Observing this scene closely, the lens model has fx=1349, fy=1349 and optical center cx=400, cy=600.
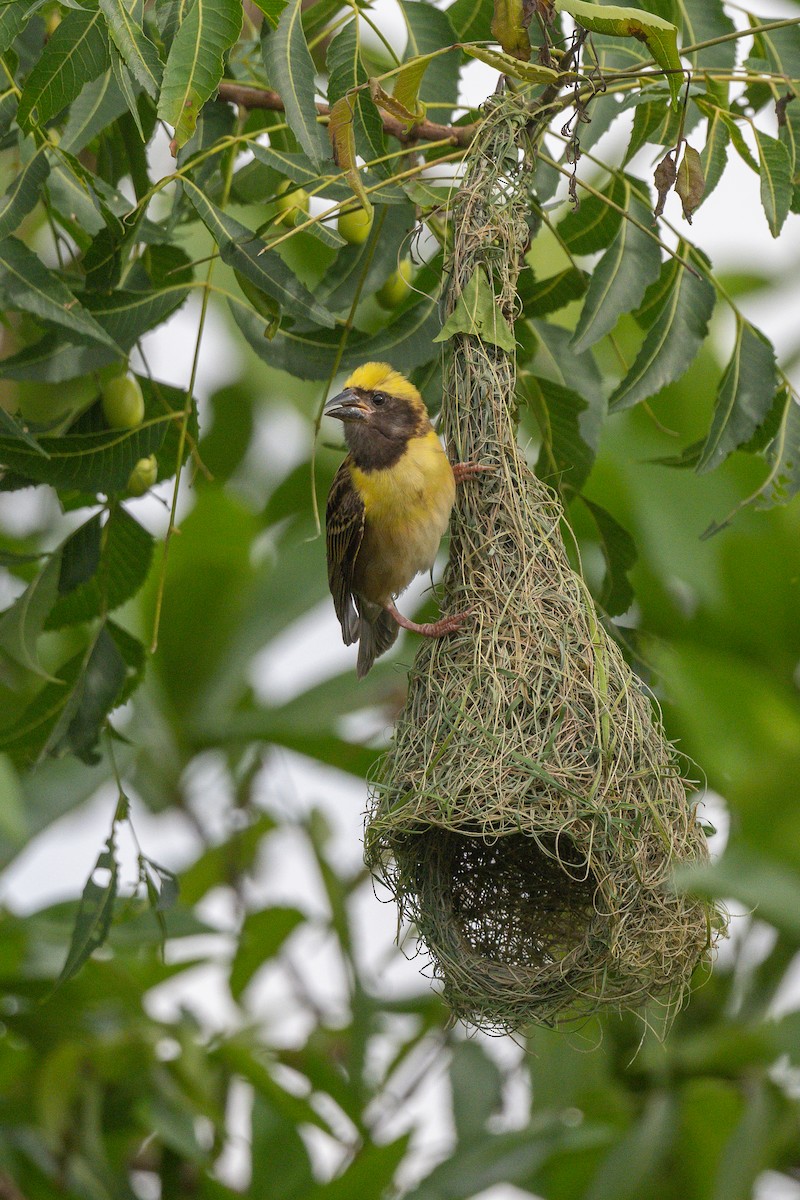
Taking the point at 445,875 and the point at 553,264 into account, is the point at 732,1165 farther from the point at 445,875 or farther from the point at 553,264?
the point at 553,264

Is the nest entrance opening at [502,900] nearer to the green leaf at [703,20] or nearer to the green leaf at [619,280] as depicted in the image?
the green leaf at [619,280]

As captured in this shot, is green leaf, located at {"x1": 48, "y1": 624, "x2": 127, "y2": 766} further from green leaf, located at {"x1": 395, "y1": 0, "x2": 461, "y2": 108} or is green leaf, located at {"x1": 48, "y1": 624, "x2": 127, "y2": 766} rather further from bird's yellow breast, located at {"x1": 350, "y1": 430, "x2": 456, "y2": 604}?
green leaf, located at {"x1": 395, "y1": 0, "x2": 461, "y2": 108}

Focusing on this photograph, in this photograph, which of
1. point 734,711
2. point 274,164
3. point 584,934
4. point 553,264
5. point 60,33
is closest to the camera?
point 60,33

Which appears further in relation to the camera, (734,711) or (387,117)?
(734,711)

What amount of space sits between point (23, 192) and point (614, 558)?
144 centimetres

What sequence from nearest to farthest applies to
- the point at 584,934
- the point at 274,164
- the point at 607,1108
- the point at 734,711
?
the point at 274,164, the point at 584,934, the point at 734,711, the point at 607,1108

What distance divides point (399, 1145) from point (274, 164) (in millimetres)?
3359

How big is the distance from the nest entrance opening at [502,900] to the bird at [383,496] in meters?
0.48

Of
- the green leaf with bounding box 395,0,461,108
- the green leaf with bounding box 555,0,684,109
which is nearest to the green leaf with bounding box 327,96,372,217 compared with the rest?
the green leaf with bounding box 555,0,684,109

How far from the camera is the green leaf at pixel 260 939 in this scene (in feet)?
16.3

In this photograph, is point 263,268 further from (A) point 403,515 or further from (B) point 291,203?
(A) point 403,515

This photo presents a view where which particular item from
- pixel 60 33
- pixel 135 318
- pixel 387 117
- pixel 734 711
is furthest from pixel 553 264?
pixel 60 33

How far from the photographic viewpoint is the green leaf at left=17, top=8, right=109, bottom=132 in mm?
2041

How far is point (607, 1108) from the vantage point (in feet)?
16.5
